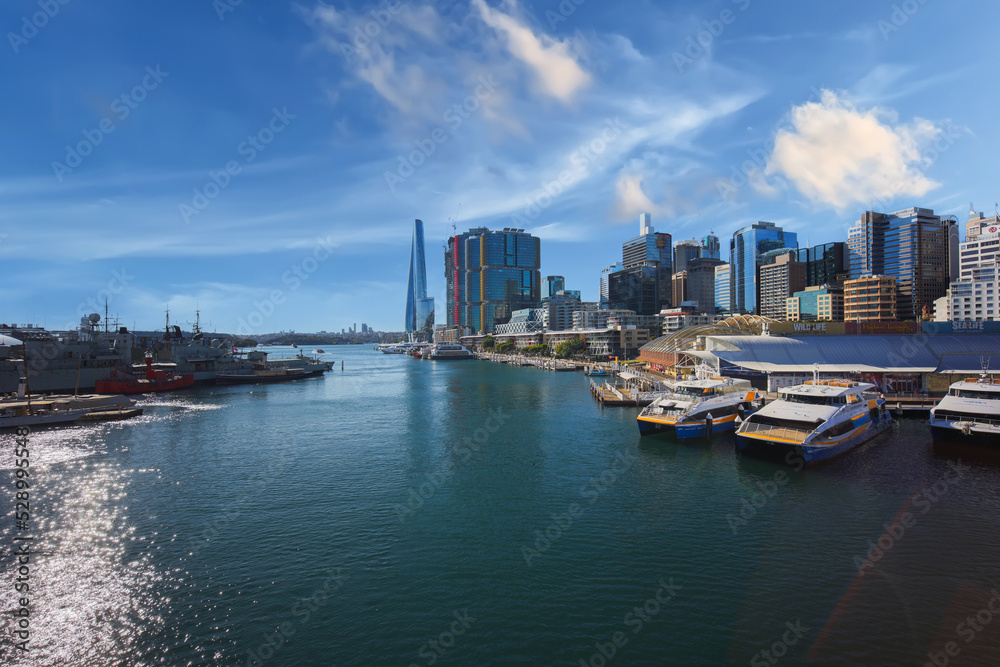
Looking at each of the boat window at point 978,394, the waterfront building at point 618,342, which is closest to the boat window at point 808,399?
the boat window at point 978,394

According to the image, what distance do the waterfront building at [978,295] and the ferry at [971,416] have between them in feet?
402

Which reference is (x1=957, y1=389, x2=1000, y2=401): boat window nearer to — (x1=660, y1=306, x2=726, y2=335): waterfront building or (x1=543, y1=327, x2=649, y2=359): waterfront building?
(x1=543, y1=327, x2=649, y2=359): waterfront building

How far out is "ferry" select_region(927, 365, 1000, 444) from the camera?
31.9 meters

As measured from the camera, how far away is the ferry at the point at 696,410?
38062 millimetres

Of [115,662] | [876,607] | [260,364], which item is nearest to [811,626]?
[876,607]

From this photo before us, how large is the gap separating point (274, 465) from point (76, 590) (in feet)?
53.0

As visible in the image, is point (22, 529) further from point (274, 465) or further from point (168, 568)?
point (274, 465)

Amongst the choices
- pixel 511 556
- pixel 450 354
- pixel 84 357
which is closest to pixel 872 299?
pixel 450 354

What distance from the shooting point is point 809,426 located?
31.4 metres

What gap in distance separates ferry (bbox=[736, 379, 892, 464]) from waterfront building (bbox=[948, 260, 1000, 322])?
129787 millimetres

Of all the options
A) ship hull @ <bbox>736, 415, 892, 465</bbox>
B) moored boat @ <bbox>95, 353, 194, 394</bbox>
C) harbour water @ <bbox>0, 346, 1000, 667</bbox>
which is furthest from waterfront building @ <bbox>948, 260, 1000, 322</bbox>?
moored boat @ <bbox>95, 353, 194, 394</bbox>

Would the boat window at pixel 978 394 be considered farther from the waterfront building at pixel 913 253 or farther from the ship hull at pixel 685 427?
the waterfront building at pixel 913 253

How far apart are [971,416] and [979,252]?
511 feet

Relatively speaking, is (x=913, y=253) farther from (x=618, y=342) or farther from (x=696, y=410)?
(x=696, y=410)
